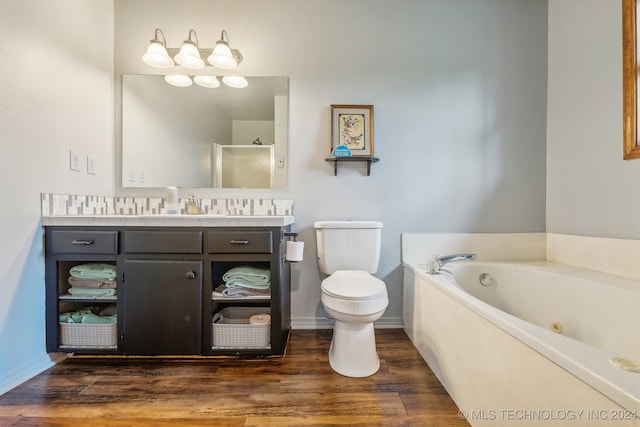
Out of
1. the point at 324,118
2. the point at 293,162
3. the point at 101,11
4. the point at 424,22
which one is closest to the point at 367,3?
the point at 424,22

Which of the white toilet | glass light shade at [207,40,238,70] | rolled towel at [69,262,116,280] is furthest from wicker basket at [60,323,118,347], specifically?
glass light shade at [207,40,238,70]

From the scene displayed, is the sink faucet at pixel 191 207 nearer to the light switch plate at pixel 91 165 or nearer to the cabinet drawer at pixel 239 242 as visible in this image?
the cabinet drawer at pixel 239 242

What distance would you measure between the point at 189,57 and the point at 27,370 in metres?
1.93

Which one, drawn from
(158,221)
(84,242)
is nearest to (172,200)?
(158,221)

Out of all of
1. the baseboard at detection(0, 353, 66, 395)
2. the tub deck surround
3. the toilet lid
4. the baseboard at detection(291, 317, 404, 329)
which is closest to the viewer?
the tub deck surround

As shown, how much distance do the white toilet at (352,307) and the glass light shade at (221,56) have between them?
1.26 m

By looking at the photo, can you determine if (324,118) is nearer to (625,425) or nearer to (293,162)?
(293,162)

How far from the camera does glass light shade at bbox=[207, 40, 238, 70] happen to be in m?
1.70

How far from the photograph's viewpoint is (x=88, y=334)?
1.39 meters

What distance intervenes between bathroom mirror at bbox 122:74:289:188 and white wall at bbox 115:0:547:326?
0.10m

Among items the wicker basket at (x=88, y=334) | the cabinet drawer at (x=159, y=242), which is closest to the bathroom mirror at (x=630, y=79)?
the cabinet drawer at (x=159, y=242)

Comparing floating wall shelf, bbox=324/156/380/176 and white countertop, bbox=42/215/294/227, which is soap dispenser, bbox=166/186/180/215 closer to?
white countertop, bbox=42/215/294/227

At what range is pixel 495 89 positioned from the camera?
1880 mm

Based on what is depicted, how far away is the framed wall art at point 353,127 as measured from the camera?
1834 millimetres
